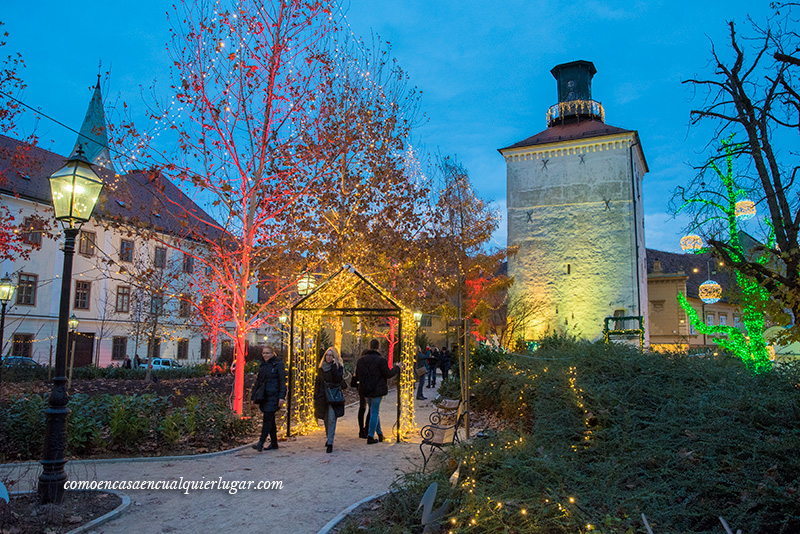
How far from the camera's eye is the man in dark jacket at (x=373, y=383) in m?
9.95

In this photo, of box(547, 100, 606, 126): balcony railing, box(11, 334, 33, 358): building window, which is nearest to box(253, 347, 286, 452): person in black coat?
box(547, 100, 606, 126): balcony railing

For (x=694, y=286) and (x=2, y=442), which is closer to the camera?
(x=2, y=442)

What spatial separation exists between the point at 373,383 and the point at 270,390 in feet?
6.32

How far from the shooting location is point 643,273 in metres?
34.6

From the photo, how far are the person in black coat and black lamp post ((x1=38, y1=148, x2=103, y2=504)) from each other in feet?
11.1

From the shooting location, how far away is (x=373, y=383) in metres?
10.0

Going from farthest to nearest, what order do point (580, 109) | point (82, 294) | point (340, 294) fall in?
1. point (82, 294)
2. point (580, 109)
3. point (340, 294)

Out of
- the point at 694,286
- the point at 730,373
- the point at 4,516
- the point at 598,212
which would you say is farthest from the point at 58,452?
the point at 694,286

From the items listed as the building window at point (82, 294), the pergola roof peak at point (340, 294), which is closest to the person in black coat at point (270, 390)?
the pergola roof peak at point (340, 294)

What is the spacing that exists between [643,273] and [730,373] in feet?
96.3

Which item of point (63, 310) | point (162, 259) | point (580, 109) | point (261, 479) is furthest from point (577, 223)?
point (63, 310)

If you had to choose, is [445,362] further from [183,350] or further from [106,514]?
[183,350]

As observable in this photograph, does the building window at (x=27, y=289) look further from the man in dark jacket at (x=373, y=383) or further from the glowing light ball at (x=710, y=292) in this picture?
the glowing light ball at (x=710, y=292)

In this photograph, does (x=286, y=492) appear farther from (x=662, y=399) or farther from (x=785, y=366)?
(x=785, y=366)
